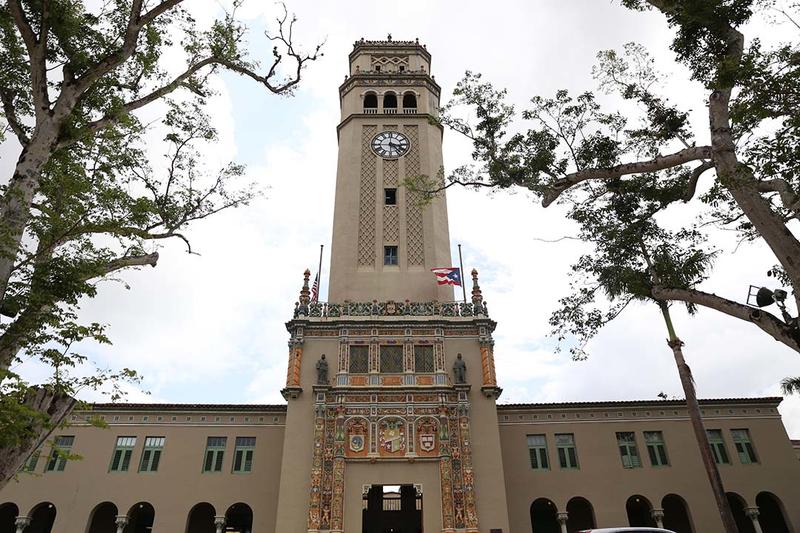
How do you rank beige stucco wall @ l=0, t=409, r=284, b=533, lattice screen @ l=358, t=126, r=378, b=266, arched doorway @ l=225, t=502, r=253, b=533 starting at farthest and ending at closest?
lattice screen @ l=358, t=126, r=378, b=266, arched doorway @ l=225, t=502, r=253, b=533, beige stucco wall @ l=0, t=409, r=284, b=533

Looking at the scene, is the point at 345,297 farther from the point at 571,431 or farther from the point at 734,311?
the point at 734,311

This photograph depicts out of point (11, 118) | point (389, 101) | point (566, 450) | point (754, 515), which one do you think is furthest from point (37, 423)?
point (389, 101)

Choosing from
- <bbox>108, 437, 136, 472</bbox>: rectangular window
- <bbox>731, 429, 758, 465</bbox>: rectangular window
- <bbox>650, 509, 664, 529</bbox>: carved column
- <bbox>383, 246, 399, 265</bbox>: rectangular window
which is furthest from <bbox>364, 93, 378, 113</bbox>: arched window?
<bbox>731, 429, 758, 465</bbox>: rectangular window

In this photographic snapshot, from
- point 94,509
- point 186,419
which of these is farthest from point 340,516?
point 94,509

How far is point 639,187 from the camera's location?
16.8m

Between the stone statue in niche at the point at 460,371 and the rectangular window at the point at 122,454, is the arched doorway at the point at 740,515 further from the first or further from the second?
the rectangular window at the point at 122,454

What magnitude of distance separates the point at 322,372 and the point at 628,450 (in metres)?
16.0

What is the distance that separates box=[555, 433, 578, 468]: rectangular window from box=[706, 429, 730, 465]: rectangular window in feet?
21.8

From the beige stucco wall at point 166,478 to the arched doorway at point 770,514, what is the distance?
24.0 meters

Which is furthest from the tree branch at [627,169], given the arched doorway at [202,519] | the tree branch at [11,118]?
the arched doorway at [202,519]

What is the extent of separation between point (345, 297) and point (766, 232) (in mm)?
20597

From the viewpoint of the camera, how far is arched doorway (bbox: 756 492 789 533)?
25.9 m

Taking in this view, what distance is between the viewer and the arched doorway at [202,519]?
86.2ft

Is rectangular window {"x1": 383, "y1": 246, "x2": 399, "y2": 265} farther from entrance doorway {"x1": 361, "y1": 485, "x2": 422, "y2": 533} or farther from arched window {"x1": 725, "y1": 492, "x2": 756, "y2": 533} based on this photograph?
arched window {"x1": 725, "y1": 492, "x2": 756, "y2": 533}
